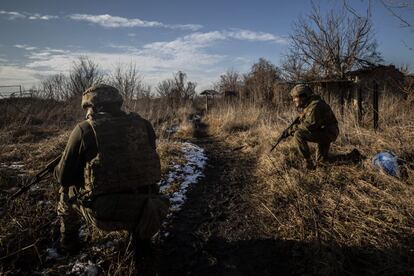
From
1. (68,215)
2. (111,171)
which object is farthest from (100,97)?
(68,215)

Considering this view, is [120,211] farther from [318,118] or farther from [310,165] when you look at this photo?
[318,118]

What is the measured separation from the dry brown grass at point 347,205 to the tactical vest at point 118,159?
1.52 meters

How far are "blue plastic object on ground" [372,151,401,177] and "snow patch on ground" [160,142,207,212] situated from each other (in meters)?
2.63

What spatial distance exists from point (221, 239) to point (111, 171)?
1382mm

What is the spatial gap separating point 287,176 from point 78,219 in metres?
2.67

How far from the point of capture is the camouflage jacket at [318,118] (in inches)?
184

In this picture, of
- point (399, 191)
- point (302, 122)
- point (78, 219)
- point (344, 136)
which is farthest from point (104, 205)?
point (344, 136)

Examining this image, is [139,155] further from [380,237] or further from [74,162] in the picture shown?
[380,237]

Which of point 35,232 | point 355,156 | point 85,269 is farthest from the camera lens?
point 355,156

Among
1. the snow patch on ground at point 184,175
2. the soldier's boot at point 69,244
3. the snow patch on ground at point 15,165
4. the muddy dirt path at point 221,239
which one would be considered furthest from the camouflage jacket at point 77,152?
the snow patch on ground at point 15,165

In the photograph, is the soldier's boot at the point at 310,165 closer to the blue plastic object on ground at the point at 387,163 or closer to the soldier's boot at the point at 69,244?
the blue plastic object on ground at the point at 387,163

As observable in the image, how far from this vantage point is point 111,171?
225cm

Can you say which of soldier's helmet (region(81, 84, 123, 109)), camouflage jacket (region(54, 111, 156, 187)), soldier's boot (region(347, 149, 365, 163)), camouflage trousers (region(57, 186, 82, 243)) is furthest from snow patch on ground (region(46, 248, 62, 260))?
soldier's boot (region(347, 149, 365, 163))

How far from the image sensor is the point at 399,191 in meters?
3.30
